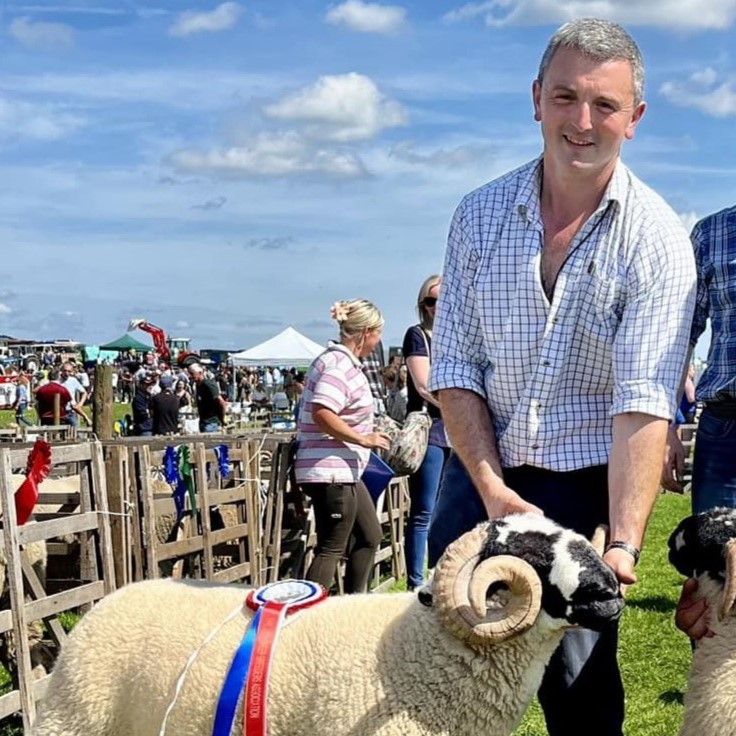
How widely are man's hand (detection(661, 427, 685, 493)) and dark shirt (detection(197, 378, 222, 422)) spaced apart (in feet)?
49.9

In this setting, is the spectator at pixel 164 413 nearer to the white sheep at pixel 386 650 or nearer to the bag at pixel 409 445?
the bag at pixel 409 445

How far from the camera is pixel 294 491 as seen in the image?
7.70 meters

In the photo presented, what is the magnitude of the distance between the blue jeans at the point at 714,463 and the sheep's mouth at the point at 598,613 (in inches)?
37.4

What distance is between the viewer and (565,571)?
2.48m

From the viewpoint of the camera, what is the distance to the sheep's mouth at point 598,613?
2456mm

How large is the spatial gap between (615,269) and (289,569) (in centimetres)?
589

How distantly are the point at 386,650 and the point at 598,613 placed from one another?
570 mm

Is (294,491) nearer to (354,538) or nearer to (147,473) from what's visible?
(354,538)

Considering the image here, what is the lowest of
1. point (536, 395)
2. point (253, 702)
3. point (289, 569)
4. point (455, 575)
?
point (289, 569)

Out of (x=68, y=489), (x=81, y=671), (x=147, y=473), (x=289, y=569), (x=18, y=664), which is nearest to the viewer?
(x=81, y=671)

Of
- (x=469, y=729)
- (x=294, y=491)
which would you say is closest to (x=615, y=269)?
(x=469, y=729)

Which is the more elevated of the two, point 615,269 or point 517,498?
point 615,269

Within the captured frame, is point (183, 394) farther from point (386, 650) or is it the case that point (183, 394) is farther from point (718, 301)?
point (386, 650)

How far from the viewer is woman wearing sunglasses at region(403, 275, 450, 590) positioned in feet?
22.1
